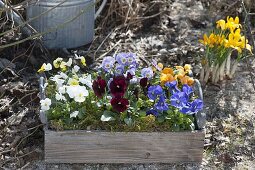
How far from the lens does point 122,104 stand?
296cm

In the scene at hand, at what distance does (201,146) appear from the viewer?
3.14 meters

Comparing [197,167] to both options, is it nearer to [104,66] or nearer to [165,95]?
[165,95]

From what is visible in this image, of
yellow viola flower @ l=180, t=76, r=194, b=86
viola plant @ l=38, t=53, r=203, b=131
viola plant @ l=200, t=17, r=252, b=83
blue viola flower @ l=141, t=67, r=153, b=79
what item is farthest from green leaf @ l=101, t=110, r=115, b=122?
viola plant @ l=200, t=17, r=252, b=83

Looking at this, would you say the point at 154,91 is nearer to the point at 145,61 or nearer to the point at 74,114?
the point at 74,114

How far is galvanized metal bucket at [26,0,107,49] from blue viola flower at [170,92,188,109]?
3.55 ft

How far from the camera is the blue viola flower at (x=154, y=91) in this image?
10.0 feet

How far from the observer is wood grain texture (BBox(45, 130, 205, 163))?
10.00 ft

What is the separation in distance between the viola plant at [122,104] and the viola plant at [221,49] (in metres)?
0.53

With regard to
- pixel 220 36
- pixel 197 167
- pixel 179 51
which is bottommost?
pixel 197 167

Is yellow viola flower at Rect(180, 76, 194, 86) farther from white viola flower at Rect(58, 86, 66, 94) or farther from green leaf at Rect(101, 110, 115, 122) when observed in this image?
white viola flower at Rect(58, 86, 66, 94)

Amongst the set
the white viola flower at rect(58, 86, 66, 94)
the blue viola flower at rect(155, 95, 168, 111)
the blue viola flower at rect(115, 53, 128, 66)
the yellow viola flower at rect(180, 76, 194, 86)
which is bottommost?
the blue viola flower at rect(155, 95, 168, 111)

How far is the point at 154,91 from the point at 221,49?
78cm

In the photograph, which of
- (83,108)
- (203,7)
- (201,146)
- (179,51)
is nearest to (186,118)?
(201,146)

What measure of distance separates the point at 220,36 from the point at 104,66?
81 centimetres
